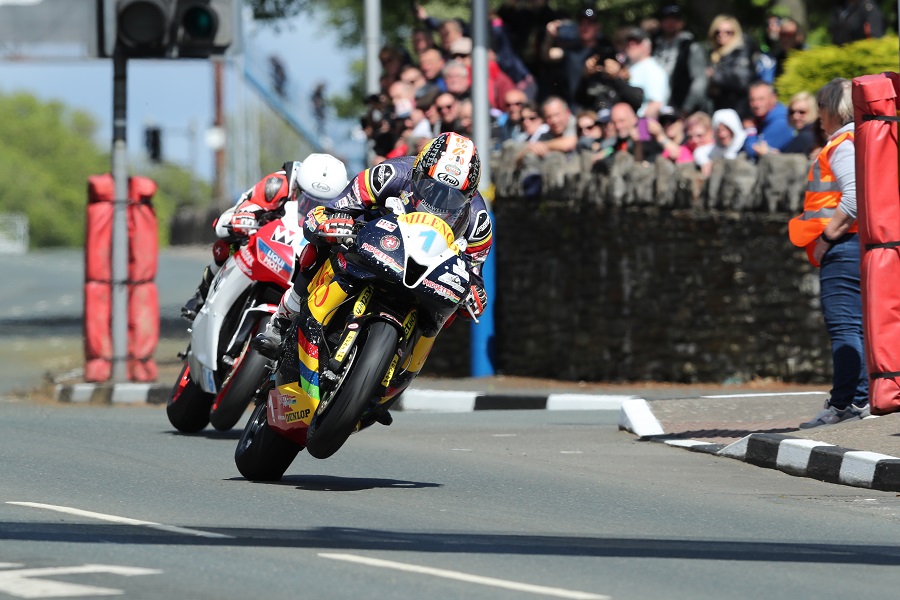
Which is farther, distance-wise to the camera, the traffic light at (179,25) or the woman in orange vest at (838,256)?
the traffic light at (179,25)

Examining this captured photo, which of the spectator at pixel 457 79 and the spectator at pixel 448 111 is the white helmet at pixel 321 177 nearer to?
the spectator at pixel 448 111

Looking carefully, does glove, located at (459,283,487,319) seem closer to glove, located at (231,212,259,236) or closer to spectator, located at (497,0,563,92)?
glove, located at (231,212,259,236)

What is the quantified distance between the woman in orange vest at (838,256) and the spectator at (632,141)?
5.45 m

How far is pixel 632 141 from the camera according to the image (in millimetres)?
17531

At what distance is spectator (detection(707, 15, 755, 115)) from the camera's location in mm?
17969

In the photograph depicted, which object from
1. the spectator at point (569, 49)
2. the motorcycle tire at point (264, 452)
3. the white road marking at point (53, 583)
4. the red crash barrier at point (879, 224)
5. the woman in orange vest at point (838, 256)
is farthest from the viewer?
the spectator at point (569, 49)

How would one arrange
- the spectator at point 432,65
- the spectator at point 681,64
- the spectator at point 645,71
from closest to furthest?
1. the spectator at point 681,64
2. the spectator at point 645,71
3. the spectator at point 432,65

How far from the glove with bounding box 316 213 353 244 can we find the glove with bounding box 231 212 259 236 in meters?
2.92

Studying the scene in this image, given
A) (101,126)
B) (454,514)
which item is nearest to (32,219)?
(101,126)

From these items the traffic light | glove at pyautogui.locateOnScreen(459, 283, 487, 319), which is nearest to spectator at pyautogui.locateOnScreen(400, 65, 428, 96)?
the traffic light

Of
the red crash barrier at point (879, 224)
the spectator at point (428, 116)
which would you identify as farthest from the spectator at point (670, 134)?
the red crash barrier at point (879, 224)

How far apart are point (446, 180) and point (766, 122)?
27.3 ft

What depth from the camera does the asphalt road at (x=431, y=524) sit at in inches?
257

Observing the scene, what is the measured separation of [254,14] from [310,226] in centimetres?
1982
